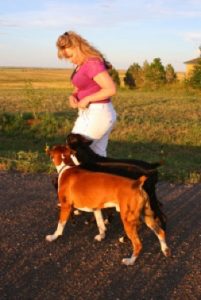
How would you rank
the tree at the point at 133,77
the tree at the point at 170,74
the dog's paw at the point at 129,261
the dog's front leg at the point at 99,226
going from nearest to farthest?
the dog's paw at the point at 129,261 < the dog's front leg at the point at 99,226 < the tree at the point at 170,74 < the tree at the point at 133,77

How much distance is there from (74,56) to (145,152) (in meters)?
8.40

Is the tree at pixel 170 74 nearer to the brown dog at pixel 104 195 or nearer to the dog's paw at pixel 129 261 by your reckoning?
the brown dog at pixel 104 195

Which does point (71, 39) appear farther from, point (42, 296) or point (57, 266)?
point (42, 296)

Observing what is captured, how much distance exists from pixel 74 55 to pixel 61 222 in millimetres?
1851

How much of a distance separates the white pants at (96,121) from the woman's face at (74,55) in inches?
20.2

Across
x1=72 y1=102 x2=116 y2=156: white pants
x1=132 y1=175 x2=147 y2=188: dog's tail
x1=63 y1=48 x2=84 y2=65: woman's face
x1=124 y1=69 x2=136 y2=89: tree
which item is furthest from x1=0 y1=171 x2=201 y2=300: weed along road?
x1=124 y1=69 x2=136 y2=89: tree

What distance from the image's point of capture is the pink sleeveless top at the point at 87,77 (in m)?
6.02

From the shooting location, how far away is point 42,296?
15.0 ft

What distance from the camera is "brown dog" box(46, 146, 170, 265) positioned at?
5.37 metres

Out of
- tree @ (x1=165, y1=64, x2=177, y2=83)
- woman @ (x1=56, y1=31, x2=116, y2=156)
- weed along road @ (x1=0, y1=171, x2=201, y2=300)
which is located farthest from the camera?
tree @ (x1=165, y1=64, x2=177, y2=83)

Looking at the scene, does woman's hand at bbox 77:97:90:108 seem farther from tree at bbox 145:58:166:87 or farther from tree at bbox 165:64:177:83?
tree at bbox 165:64:177:83

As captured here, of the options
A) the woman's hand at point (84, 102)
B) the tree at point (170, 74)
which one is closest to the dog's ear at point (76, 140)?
the woman's hand at point (84, 102)

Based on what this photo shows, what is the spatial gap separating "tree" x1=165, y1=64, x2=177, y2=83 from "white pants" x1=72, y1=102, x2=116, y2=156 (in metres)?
57.9

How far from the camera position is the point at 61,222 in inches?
233
